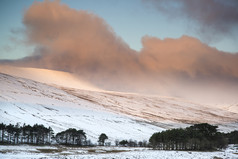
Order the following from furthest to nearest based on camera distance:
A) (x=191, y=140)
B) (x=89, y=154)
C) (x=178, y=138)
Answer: (x=178, y=138) → (x=191, y=140) → (x=89, y=154)

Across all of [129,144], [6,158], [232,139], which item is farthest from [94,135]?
[6,158]

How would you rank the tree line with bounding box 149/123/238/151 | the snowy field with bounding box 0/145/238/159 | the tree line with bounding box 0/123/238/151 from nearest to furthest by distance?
the snowy field with bounding box 0/145/238/159 → the tree line with bounding box 149/123/238/151 → the tree line with bounding box 0/123/238/151

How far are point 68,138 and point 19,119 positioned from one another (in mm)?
69122

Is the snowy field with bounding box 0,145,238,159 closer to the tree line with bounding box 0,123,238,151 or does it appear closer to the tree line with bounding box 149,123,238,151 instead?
the tree line with bounding box 149,123,238,151

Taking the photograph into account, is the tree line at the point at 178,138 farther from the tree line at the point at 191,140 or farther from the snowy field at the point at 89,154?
the snowy field at the point at 89,154

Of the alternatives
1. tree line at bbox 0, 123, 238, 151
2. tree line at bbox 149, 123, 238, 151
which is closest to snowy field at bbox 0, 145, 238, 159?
tree line at bbox 149, 123, 238, 151

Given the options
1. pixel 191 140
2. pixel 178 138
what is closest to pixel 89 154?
pixel 191 140

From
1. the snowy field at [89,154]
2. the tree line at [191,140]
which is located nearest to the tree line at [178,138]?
the tree line at [191,140]

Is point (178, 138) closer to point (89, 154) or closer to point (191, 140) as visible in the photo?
point (191, 140)

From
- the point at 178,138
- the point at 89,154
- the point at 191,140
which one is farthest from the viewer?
the point at 178,138

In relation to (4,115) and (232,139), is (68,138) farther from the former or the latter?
→ (232,139)

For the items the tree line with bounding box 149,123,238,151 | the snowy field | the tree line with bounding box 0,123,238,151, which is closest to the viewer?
the snowy field

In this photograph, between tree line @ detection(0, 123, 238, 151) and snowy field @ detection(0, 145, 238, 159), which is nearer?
snowy field @ detection(0, 145, 238, 159)

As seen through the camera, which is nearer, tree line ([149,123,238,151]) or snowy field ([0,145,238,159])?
snowy field ([0,145,238,159])
